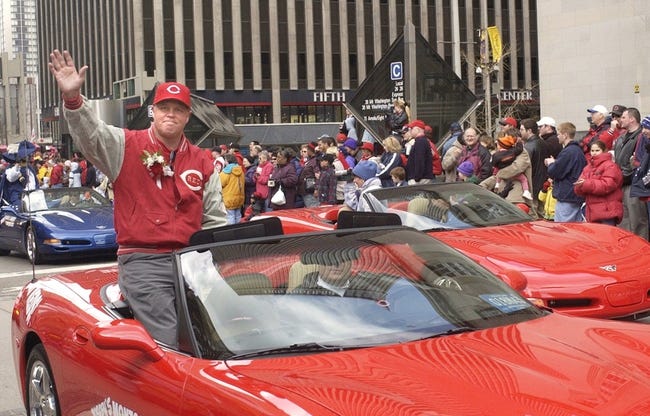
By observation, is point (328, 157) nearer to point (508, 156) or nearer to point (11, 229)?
point (508, 156)

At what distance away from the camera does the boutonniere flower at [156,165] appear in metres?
4.82

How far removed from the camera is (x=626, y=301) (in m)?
7.04

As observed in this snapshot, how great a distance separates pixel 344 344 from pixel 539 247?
178 inches

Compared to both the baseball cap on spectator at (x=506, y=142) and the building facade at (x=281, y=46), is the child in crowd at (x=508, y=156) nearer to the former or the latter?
the baseball cap on spectator at (x=506, y=142)

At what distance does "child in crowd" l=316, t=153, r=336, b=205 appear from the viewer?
16141mm

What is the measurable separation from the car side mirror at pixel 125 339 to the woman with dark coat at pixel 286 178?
13562 millimetres

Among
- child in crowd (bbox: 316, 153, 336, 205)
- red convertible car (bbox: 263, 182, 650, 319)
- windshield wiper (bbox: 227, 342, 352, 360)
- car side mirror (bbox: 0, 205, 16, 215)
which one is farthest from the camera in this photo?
car side mirror (bbox: 0, 205, 16, 215)

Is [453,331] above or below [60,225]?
below

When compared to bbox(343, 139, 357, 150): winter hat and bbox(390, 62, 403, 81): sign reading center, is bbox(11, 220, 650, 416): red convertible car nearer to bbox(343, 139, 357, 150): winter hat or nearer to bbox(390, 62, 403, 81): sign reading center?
bbox(390, 62, 403, 81): sign reading center

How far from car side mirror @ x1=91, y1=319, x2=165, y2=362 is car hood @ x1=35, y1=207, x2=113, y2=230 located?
12.3m

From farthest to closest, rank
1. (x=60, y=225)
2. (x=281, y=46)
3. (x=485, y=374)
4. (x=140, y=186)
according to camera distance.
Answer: (x=281, y=46) < (x=60, y=225) < (x=140, y=186) < (x=485, y=374)

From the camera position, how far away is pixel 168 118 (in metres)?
4.96

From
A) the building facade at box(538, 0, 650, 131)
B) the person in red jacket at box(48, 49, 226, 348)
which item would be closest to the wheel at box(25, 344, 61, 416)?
the person in red jacket at box(48, 49, 226, 348)

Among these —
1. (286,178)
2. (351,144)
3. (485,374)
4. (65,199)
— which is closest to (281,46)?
(351,144)
